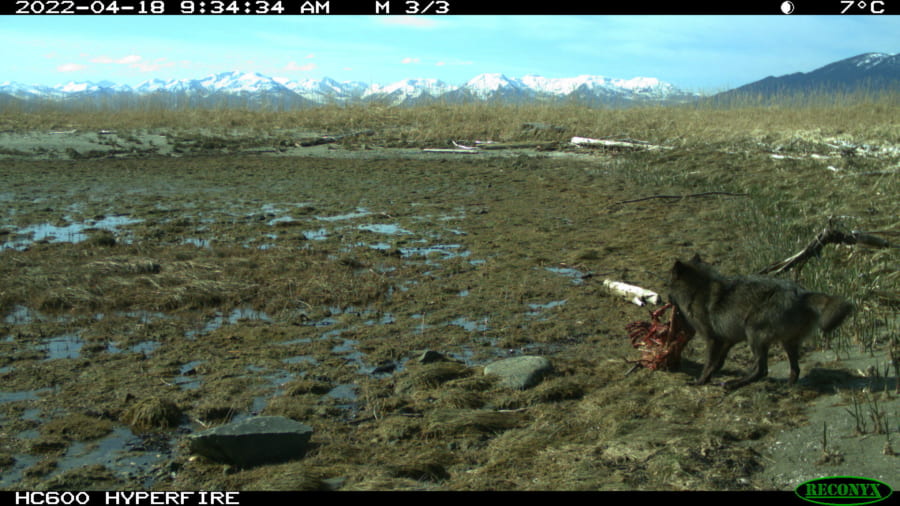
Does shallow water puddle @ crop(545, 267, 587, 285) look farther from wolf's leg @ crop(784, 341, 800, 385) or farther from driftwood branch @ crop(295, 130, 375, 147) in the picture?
driftwood branch @ crop(295, 130, 375, 147)

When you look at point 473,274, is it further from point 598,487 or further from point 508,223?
point 598,487

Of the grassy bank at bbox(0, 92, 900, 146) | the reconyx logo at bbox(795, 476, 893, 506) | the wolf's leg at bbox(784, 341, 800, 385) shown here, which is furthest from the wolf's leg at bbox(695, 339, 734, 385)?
the grassy bank at bbox(0, 92, 900, 146)

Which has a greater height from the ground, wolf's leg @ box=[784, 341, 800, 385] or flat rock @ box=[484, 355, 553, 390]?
wolf's leg @ box=[784, 341, 800, 385]

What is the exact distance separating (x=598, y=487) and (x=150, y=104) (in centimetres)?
3710

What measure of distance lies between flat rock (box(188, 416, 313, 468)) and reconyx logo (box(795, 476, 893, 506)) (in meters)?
2.63

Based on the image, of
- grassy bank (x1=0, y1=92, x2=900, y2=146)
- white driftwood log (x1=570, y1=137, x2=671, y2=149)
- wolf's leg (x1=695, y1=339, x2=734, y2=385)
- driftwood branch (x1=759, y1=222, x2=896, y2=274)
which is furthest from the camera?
grassy bank (x1=0, y1=92, x2=900, y2=146)

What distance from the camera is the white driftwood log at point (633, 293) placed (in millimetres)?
6930

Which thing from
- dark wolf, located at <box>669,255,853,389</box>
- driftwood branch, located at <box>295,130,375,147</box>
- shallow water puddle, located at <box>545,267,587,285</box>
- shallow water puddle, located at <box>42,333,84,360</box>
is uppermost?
dark wolf, located at <box>669,255,853,389</box>

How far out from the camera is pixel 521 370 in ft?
17.2

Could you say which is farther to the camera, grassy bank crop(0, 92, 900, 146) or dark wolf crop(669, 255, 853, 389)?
grassy bank crop(0, 92, 900, 146)

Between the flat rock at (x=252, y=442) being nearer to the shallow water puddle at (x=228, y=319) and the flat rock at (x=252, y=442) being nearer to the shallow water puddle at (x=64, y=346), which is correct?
the shallow water puddle at (x=64, y=346)

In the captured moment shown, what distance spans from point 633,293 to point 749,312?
2750mm

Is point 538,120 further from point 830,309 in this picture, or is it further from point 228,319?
point 830,309

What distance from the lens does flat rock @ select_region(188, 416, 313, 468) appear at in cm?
Result: 389
